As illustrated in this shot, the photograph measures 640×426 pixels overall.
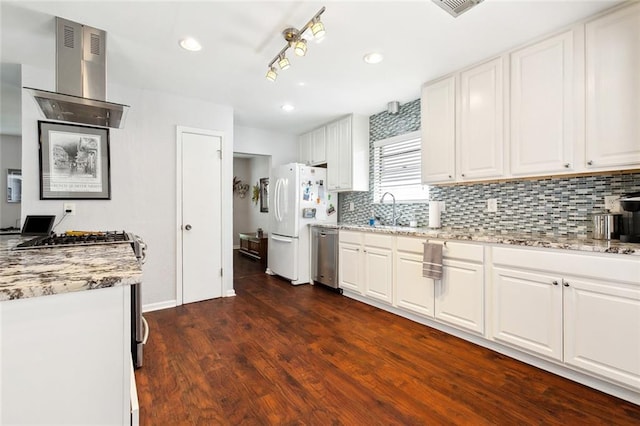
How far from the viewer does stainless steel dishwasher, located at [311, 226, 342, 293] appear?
12.6 ft

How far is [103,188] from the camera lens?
2979mm

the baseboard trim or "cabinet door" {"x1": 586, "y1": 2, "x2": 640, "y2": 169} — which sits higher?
"cabinet door" {"x1": 586, "y1": 2, "x2": 640, "y2": 169}

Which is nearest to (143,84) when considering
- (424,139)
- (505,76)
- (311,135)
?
(311,135)

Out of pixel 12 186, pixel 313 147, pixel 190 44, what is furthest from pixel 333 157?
pixel 12 186

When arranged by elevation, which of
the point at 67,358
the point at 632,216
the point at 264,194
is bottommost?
the point at 67,358

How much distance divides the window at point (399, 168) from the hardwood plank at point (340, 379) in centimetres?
153

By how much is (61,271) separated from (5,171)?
4.97 m

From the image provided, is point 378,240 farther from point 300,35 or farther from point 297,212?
point 300,35

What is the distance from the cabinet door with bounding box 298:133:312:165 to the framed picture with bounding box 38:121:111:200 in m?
2.81

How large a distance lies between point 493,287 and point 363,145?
2526 millimetres

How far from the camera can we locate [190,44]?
2307 mm

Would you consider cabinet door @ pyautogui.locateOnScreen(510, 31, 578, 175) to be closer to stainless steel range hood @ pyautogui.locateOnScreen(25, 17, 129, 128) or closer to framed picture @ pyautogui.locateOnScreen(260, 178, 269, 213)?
stainless steel range hood @ pyautogui.locateOnScreen(25, 17, 129, 128)

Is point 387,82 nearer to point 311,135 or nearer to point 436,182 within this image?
point 436,182

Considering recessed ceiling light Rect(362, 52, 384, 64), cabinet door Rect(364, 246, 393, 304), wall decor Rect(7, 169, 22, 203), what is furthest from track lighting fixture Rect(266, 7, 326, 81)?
wall decor Rect(7, 169, 22, 203)
